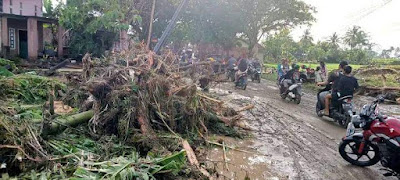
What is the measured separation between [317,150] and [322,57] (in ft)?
149

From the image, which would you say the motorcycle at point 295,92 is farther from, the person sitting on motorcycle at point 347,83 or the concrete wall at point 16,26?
the concrete wall at point 16,26

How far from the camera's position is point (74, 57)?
19.8 metres

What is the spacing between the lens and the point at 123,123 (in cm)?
477

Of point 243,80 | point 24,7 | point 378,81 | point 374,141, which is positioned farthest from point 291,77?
point 24,7

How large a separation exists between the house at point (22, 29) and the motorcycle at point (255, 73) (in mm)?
12130

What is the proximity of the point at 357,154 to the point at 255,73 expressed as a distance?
532 inches

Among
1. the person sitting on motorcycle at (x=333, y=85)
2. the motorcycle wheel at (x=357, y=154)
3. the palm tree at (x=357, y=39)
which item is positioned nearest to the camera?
the motorcycle wheel at (x=357, y=154)

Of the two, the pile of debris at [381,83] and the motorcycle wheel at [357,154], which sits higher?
the pile of debris at [381,83]

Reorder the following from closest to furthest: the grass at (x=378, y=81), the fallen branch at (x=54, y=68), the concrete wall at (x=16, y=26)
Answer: the fallen branch at (x=54, y=68) < the grass at (x=378, y=81) < the concrete wall at (x=16, y=26)

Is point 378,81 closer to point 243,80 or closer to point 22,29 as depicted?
point 243,80

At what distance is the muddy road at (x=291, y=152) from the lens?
4332mm

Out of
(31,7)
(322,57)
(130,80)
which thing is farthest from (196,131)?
(322,57)

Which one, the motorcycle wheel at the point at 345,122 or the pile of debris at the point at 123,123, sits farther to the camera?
the motorcycle wheel at the point at 345,122

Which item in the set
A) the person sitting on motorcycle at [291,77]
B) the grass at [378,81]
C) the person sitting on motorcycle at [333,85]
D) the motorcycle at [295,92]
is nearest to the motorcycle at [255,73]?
the grass at [378,81]
